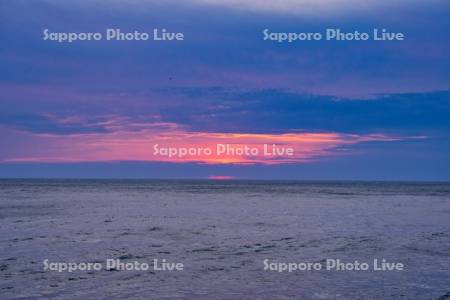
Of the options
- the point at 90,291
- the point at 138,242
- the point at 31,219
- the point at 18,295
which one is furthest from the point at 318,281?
the point at 31,219

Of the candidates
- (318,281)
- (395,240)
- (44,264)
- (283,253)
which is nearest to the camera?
(318,281)

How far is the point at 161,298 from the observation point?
11945 mm

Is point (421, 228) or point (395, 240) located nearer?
point (395, 240)

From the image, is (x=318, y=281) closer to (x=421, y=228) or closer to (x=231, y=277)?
(x=231, y=277)

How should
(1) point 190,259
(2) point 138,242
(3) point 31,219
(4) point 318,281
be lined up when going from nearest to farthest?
(4) point 318,281, (1) point 190,259, (2) point 138,242, (3) point 31,219

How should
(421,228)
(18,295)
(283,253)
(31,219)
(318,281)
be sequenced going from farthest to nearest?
(31,219)
(421,228)
(283,253)
(318,281)
(18,295)

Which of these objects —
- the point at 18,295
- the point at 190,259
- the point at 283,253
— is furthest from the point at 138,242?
the point at 18,295

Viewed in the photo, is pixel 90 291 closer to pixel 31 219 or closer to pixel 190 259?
pixel 190 259

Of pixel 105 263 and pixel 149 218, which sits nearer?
pixel 105 263

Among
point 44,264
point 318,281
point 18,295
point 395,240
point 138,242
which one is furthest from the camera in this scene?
point 395,240

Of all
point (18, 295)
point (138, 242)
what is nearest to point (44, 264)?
point (18, 295)

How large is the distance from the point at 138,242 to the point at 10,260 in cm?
561

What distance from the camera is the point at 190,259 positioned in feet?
55.7

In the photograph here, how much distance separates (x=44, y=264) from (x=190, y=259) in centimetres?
462
